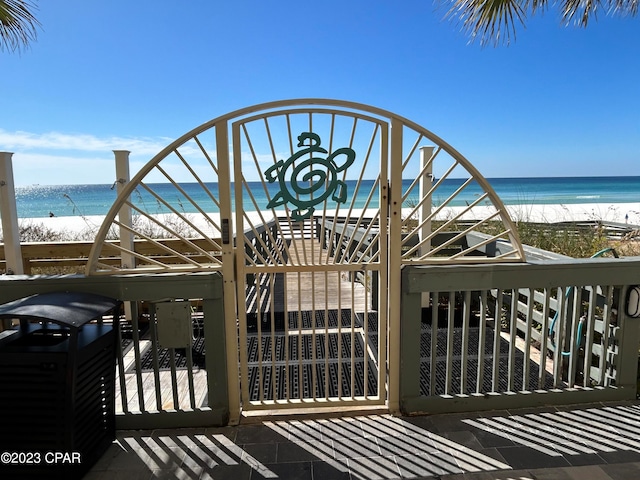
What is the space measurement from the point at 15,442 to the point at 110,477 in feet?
1.51

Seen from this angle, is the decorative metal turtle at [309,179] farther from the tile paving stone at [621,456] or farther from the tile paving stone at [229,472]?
the tile paving stone at [621,456]

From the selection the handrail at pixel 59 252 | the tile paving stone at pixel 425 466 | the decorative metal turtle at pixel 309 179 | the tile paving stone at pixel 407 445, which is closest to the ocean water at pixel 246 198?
the handrail at pixel 59 252

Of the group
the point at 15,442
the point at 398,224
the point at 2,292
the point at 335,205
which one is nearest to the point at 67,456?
the point at 15,442

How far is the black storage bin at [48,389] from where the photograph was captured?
5.35ft

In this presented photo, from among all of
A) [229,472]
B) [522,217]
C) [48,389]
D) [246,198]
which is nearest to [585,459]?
[229,472]

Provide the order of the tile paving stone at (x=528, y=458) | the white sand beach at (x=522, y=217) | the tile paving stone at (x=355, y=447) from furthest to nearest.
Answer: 1. the white sand beach at (x=522, y=217)
2. the tile paving stone at (x=355, y=447)
3. the tile paving stone at (x=528, y=458)

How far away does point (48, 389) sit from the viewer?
1653 millimetres

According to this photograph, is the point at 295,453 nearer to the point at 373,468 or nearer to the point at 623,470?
the point at 373,468

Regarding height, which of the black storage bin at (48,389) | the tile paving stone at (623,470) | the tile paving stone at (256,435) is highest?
the black storage bin at (48,389)

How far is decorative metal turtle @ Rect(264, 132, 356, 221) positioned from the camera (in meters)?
2.12

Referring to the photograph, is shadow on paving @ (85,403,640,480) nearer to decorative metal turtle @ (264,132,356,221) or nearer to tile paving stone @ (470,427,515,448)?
tile paving stone @ (470,427,515,448)

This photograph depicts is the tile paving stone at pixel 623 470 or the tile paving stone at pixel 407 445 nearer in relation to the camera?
the tile paving stone at pixel 623 470

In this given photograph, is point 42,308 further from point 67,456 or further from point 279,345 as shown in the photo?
point 279,345

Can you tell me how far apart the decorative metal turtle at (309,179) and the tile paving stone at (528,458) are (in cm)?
166
